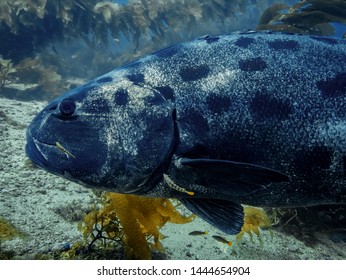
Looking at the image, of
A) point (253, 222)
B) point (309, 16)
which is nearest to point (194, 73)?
point (253, 222)

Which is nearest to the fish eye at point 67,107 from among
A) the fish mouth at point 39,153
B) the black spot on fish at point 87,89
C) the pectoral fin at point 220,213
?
the black spot on fish at point 87,89

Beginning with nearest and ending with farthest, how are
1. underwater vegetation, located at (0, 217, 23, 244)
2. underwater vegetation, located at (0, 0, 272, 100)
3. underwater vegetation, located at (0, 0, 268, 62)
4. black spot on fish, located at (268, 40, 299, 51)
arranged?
black spot on fish, located at (268, 40, 299, 51) → underwater vegetation, located at (0, 217, 23, 244) → underwater vegetation, located at (0, 0, 272, 100) → underwater vegetation, located at (0, 0, 268, 62)

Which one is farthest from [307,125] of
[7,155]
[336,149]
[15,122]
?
[15,122]

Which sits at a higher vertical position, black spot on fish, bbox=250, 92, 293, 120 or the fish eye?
black spot on fish, bbox=250, 92, 293, 120

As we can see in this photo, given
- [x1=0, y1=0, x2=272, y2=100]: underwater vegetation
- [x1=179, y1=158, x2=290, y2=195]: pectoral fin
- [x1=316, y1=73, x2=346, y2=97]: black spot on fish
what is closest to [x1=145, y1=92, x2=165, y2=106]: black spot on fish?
[x1=179, y1=158, x2=290, y2=195]: pectoral fin

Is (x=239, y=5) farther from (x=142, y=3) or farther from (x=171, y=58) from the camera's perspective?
(x=171, y=58)

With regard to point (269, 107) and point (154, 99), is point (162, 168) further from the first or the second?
point (269, 107)

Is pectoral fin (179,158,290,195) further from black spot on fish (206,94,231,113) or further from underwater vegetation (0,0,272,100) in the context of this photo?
underwater vegetation (0,0,272,100)
